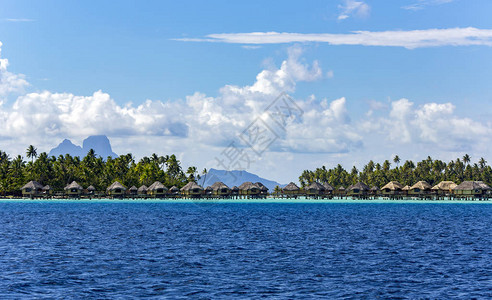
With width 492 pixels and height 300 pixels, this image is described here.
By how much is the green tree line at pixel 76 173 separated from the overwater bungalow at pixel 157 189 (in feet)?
35.0

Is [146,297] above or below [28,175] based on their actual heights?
below

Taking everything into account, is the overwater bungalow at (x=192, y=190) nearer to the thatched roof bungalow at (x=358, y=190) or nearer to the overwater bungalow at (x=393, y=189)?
the thatched roof bungalow at (x=358, y=190)

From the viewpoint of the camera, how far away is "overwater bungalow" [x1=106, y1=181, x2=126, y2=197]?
15862 centimetres

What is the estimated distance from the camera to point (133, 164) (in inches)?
7318

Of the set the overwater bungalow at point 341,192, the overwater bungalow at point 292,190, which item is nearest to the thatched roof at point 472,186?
the overwater bungalow at point 341,192

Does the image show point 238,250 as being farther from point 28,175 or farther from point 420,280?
point 28,175

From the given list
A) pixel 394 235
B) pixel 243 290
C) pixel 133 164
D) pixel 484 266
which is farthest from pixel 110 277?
pixel 133 164

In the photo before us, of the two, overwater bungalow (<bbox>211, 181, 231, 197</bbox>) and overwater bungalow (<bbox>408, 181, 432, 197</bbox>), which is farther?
overwater bungalow (<bbox>408, 181, 432, 197</bbox>)

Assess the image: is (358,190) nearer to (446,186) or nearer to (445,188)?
(445,188)

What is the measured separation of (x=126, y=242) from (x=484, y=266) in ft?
91.2

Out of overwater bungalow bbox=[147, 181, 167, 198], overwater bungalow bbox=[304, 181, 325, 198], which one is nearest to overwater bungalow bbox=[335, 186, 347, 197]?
overwater bungalow bbox=[304, 181, 325, 198]

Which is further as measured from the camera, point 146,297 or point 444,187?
point 444,187

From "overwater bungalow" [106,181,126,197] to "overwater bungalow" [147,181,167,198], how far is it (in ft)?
25.5

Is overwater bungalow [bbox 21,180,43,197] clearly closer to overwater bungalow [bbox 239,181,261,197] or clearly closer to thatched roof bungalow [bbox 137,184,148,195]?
thatched roof bungalow [bbox 137,184,148,195]
